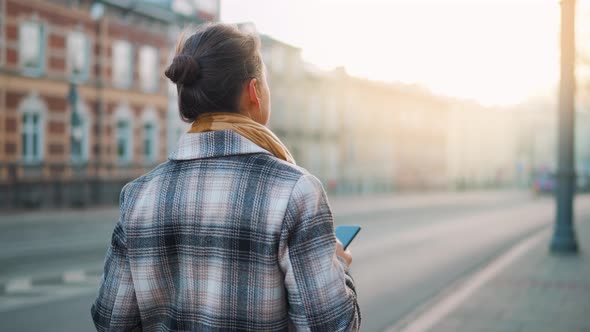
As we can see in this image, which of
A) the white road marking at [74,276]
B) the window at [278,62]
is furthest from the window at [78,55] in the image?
the white road marking at [74,276]

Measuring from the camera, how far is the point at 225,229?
166 centimetres

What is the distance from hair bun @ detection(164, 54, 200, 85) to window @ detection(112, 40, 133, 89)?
27.1 metres

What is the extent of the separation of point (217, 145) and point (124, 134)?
27.8 meters

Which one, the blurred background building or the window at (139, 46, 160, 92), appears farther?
the window at (139, 46, 160, 92)

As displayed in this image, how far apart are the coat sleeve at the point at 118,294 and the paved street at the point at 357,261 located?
4866 millimetres

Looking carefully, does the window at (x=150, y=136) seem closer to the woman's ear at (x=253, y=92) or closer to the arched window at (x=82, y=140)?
the arched window at (x=82, y=140)

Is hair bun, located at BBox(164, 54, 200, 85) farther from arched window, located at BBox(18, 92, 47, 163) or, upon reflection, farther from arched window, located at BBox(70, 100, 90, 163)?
arched window, located at BBox(18, 92, 47, 163)

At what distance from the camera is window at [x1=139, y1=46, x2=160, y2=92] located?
29.1 meters

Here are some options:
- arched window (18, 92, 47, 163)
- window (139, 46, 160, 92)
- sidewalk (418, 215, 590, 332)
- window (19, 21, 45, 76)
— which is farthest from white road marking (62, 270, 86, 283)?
window (139, 46, 160, 92)

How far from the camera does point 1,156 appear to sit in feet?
76.2

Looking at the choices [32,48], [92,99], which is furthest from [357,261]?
[92,99]

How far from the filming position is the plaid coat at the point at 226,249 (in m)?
1.60

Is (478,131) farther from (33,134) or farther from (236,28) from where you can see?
(236,28)

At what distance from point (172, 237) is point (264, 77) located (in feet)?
1.68
